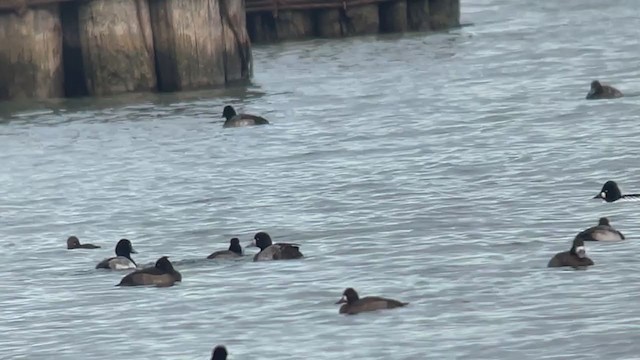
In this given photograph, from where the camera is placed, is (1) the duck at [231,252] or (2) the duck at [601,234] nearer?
(2) the duck at [601,234]

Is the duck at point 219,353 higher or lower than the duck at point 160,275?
higher

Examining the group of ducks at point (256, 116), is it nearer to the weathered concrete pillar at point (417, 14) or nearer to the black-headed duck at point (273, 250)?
the black-headed duck at point (273, 250)

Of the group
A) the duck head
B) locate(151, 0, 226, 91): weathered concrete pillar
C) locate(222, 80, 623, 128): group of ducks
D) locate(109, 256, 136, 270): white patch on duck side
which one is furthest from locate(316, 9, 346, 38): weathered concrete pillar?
the duck head

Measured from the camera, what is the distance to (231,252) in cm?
2669

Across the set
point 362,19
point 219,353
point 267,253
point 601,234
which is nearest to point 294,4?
point 362,19

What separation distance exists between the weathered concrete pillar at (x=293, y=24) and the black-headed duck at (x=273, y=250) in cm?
3949

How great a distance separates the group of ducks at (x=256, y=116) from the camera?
42.3 metres

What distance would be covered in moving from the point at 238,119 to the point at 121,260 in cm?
1609

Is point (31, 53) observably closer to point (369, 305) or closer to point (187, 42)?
point (187, 42)

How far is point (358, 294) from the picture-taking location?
76.6ft

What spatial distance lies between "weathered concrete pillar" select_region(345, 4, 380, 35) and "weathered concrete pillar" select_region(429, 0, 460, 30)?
2.49 m

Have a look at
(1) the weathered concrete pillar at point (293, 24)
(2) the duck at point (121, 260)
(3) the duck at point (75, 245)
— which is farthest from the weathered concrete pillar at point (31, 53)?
(1) the weathered concrete pillar at point (293, 24)

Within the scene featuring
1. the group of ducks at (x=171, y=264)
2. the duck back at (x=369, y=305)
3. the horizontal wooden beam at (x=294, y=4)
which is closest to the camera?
the duck back at (x=369, y=305)

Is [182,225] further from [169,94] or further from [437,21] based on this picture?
[437,21]
